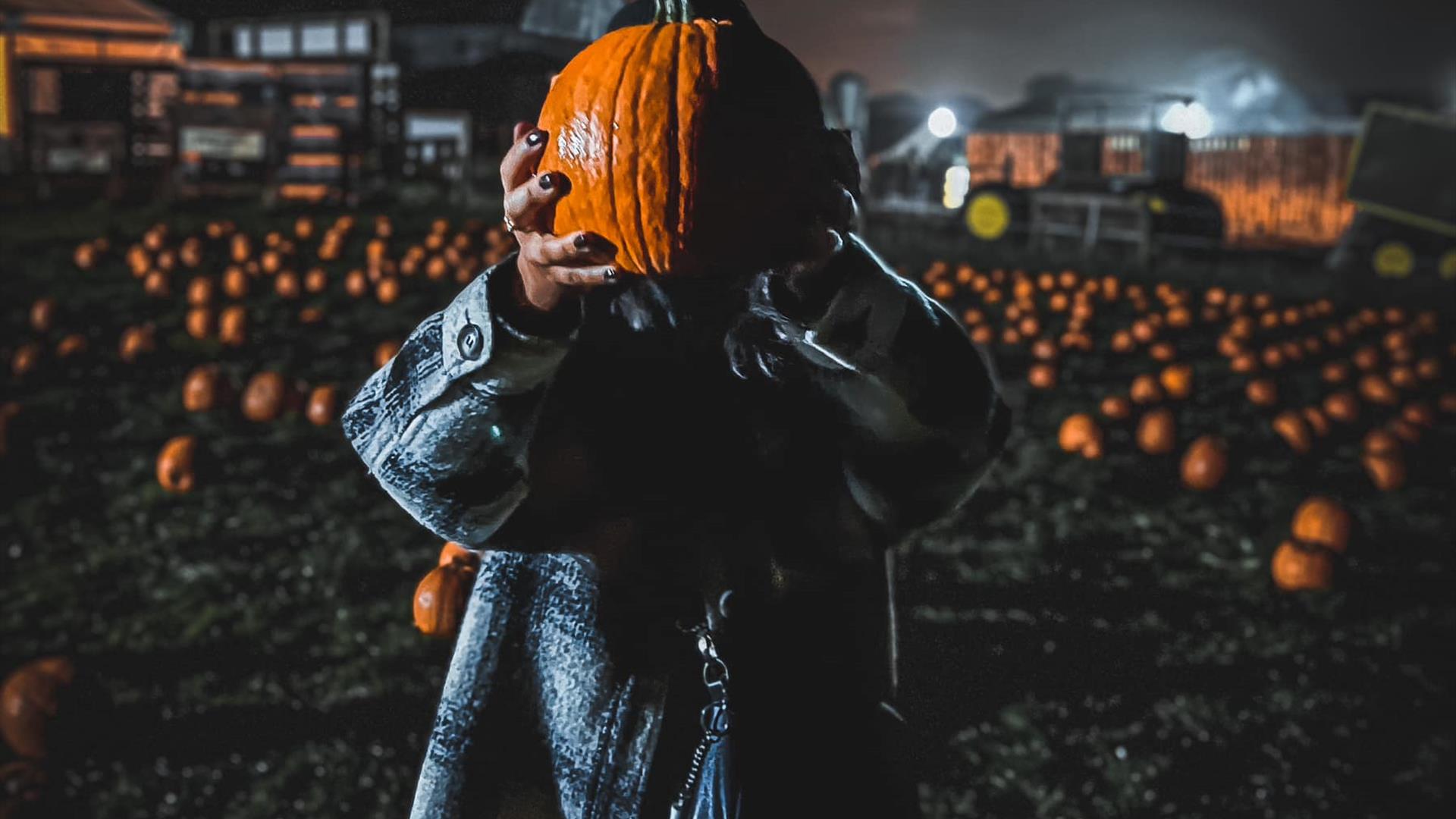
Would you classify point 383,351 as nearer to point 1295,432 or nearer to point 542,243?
point 542,243

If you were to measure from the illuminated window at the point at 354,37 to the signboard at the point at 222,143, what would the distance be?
9355 mm

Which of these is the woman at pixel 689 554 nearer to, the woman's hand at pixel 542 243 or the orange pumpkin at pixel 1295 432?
the woman's hand at pixel 542 243

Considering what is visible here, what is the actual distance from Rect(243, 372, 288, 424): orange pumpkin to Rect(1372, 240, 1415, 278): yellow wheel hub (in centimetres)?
1480

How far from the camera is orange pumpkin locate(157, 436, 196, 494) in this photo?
521 cm

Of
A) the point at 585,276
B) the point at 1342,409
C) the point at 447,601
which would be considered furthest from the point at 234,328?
the point at 1342,409

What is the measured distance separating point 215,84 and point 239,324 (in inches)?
431

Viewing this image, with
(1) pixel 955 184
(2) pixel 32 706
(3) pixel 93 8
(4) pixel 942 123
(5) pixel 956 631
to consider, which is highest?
(3) pixel 93 8

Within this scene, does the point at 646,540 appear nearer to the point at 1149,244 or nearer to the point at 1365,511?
the point at 1365,511

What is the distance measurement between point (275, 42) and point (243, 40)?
1.19 m

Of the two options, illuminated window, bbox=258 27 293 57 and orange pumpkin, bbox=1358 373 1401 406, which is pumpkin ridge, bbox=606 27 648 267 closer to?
orange pumpkin, bbox=1358 373 1401 406

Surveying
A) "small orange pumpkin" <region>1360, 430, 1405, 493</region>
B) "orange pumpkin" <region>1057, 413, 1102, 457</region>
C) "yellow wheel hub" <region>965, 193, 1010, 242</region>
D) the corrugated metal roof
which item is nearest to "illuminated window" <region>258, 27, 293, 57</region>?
the corrugated metal roof

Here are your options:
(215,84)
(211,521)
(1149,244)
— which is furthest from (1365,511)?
(215,84)

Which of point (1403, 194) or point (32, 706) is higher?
point (1403, 194)

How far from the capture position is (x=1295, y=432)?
6602 millimetres
